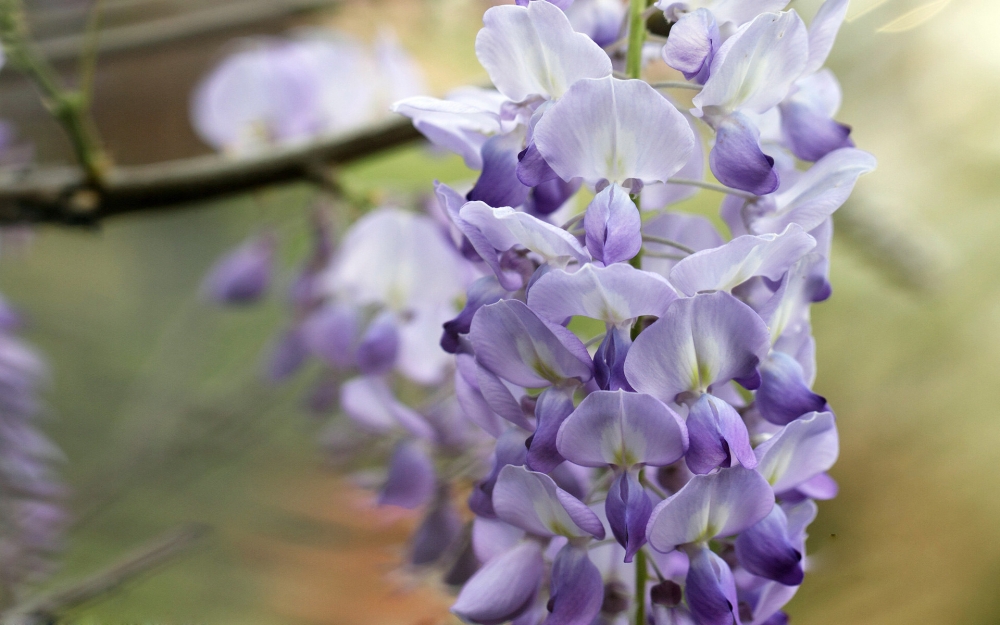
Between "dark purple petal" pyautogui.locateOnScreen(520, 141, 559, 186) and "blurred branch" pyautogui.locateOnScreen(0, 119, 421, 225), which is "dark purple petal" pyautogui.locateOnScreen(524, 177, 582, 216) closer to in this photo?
"dark purple petal" pyautogui.locateOnScreen(520, 141, 559, 186)

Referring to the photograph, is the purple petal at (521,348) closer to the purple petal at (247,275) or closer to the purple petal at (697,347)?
the purple petal at (697,347)

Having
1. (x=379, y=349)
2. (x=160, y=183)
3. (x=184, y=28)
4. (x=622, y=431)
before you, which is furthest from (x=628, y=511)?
(x=184, y=28)

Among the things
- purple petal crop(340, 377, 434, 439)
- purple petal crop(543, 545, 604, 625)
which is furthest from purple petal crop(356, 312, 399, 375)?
purple petal crop(543, 545, 604, 625)

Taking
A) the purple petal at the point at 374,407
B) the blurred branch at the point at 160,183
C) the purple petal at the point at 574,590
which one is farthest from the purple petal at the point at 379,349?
the purple petal at the point at 574,590

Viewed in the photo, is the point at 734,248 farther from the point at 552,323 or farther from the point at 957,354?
the point at 957,354

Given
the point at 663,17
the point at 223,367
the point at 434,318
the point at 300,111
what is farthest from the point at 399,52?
the point at 223,367

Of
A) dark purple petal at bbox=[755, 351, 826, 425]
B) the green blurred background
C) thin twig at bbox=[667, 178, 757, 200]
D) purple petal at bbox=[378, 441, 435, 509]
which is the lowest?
the green blurred background

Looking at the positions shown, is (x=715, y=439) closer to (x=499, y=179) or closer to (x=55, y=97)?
(x=499, y=179)
